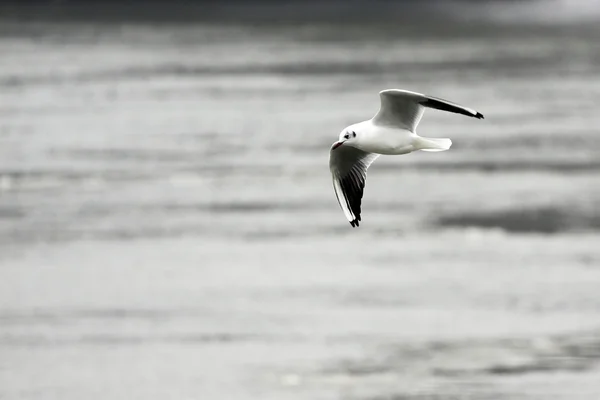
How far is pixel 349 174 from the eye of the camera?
26.2ft

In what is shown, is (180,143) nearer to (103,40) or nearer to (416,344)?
(416,344)

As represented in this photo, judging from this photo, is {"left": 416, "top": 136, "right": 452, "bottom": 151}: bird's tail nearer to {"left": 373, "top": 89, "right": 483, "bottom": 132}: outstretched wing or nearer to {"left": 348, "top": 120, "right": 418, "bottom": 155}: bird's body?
{"left": 348, "top": 120, "right": 418, "bottom": 155}: bird's body

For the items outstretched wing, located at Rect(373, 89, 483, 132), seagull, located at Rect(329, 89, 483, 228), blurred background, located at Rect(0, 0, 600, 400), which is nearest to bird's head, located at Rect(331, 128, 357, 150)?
seagull, located at Rect(329, 89, 483, 228)

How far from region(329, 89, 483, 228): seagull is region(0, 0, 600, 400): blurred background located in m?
6.82

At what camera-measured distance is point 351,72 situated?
42844 mm

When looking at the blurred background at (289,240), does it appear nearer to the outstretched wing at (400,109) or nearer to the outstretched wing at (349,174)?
the outstretched wing at (349,174)

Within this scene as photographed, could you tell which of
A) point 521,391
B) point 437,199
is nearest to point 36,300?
point 521,391

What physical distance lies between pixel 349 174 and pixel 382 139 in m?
0.81

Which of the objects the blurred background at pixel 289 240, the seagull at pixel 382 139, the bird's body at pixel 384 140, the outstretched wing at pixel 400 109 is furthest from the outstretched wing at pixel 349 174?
the blurred background at pixel 289 240

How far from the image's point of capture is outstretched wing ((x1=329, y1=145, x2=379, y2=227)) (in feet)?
25.9

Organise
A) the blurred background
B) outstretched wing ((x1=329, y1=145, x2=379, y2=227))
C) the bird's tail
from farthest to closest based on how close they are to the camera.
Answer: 1. the blurred background
2. outstretched wing ((x1=329, y1=145, x2=379, y2=227))
3. the bird's tail

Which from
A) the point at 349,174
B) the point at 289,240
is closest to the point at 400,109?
the point at 349,174

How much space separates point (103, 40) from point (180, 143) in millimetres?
26852

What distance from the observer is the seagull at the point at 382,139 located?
23.4 feet
